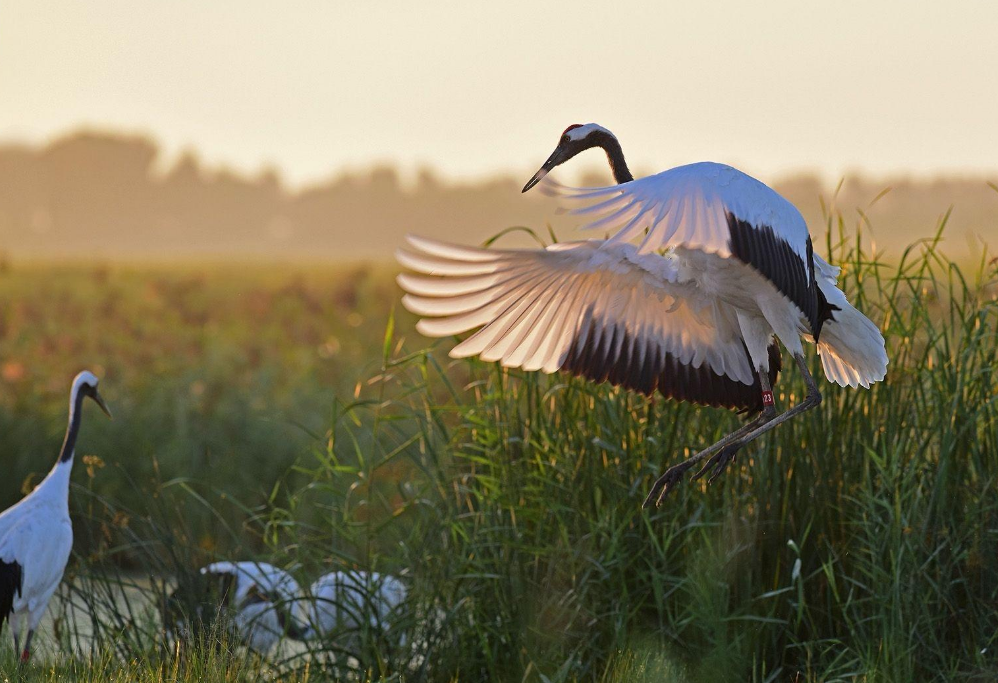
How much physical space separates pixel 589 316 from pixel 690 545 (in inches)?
30.9

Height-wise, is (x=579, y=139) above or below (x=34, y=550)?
above

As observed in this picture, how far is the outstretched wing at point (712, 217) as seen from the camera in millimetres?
2818

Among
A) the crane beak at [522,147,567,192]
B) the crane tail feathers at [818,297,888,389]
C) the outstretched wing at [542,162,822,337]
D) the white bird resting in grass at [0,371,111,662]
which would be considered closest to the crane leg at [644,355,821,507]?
the crane tail feathers at [818,297,888,389]

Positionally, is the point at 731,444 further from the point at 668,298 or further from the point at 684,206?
the point at 684,206

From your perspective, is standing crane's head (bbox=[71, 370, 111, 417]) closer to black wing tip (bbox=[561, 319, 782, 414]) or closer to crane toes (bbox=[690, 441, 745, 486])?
black wing tip (bbox=[561, 319, 782, 414])

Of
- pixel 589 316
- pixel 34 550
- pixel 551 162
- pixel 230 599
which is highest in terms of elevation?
pixel 551 162

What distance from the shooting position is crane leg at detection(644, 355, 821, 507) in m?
3.57

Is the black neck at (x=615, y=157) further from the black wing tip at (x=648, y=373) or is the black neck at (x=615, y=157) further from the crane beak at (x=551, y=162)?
the black wing tip at (x=648, y=373)

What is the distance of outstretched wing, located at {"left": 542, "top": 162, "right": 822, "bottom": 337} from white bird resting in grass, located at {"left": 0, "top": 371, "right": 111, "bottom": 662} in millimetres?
2631

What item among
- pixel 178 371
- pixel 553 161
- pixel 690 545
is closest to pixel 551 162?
pixel 553 161

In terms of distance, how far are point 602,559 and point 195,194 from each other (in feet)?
182

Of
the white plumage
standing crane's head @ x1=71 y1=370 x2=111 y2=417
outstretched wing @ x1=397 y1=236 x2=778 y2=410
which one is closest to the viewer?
the white plumage

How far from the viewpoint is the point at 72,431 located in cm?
489

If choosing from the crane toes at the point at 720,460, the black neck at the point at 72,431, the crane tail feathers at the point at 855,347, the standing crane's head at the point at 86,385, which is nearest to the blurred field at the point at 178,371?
the black neck at the point at 72,431
